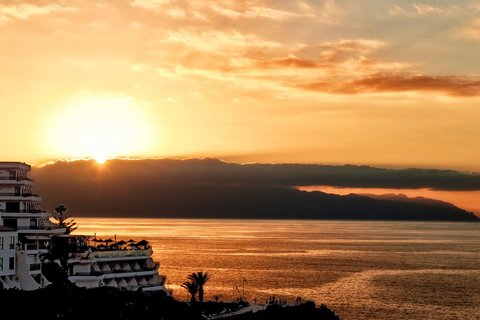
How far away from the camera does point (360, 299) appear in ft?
527

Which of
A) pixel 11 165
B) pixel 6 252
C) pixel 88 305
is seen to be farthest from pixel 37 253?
pixel 88 305

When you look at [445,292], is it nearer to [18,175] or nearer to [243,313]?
[243,313]

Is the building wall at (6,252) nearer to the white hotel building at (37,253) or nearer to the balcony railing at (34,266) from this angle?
the white hotel building at (37,253)

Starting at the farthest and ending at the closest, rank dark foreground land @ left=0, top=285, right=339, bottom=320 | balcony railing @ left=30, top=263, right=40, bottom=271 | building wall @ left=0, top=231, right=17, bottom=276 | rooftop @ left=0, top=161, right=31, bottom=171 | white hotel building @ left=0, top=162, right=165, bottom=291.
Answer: rooftop @ left=0, top=161, right=31, bottom=171
balcony railing @ left=30, top=263, right=40, bottom=271
white hotel building @ left=0, top=162, right=165, bottom=291
building wall @ left=0, top=231, right=17, bottom=276
dark foreground land @ left=0, top=285, right=339, bottom=320

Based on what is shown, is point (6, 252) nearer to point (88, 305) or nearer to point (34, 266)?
point (34, 266)

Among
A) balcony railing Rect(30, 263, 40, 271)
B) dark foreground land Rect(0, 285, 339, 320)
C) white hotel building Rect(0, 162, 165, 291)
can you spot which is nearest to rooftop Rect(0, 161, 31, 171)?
white hotel building Rect(0, 162, 165, 291)

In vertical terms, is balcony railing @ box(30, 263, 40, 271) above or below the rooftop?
below

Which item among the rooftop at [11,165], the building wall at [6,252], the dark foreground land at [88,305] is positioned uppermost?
the rooftop at [11,165]

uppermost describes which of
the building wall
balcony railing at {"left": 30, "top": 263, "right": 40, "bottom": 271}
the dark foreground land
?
the building wall

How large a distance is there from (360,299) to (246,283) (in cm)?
3458

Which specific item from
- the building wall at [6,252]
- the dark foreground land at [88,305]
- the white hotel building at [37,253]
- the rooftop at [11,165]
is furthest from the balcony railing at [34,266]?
the dark foreground land at [88,305]

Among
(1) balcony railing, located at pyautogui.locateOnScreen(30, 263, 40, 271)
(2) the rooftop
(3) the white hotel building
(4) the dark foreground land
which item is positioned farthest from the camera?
(2) the rooftop

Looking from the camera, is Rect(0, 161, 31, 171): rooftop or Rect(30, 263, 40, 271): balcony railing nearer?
Rect(30, 263, 40, 271): balcony railing

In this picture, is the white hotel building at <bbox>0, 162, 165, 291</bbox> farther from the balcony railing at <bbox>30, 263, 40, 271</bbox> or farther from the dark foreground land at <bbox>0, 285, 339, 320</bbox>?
the dark foreground land at <bbox>0, 285, 339, 320</bbox>
